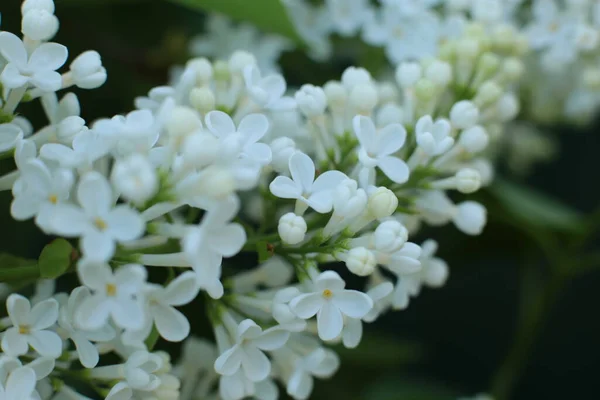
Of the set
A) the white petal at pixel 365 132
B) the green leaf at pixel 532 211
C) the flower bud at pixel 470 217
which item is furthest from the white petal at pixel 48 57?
the green leaf at pixel 532 211

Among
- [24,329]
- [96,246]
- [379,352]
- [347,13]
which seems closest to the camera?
[96,246]

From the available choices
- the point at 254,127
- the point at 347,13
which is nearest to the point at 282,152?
the point at 254,127

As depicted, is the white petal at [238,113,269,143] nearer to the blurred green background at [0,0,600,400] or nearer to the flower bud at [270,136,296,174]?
the flower bud at [270,136,296,174]

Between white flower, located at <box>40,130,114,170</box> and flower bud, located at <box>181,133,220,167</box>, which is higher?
flower bud, located at <box>181,133,220,167</box>

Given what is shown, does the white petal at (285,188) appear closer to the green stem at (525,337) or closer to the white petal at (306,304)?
the white petal at (306,304)

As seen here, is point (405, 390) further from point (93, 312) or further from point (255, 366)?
point (93, 312)

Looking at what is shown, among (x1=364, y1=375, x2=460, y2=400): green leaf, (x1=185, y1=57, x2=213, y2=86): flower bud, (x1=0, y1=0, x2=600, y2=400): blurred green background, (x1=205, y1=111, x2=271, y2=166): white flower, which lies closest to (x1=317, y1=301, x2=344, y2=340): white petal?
(x1=205, y1=111, x2=271, y2=166): white flower
